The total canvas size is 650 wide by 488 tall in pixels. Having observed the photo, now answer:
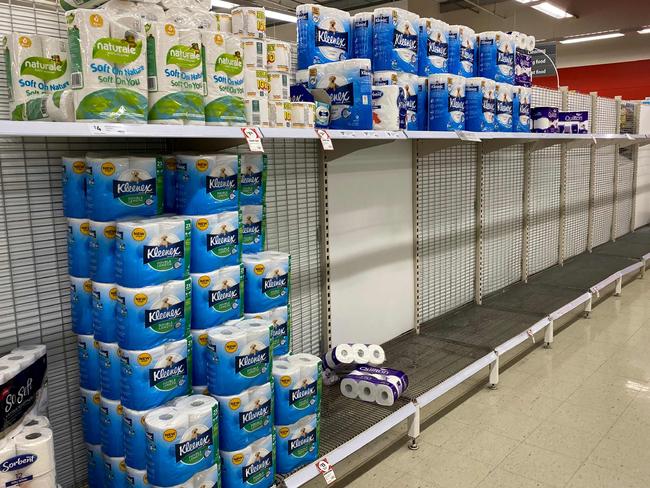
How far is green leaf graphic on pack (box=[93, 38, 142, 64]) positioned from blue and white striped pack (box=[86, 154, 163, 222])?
33cm

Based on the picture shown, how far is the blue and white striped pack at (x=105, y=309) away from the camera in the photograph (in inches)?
72.2

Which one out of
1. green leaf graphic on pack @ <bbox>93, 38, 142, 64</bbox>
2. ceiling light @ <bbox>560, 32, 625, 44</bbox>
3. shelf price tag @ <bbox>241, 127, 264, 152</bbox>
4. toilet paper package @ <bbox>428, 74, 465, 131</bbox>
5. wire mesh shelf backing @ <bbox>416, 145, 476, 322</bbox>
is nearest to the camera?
green leaf graphic on pack @ <bbox>93, 38, 142, 64</bbox>

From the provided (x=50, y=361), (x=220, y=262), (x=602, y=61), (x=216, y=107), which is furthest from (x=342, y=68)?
(x=602, y=61)

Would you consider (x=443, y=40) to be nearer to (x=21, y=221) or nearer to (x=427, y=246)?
(x=427, y=246)

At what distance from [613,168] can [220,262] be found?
683 centimetres

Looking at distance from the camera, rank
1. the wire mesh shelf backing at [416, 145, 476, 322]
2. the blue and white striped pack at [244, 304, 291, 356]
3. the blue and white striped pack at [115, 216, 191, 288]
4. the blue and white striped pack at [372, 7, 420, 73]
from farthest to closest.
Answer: the wire mesh shelf backing at [416, 145, 476, 322] < the blue and white striped pack at [372, 7, 420, 73] < the blue and white striped pack at [244, 304, 291, 356] < the blue and white striped pack at [115, 216, 191, 288]

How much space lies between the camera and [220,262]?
6.51 ft

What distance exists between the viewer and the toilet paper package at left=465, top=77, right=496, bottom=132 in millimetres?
3326

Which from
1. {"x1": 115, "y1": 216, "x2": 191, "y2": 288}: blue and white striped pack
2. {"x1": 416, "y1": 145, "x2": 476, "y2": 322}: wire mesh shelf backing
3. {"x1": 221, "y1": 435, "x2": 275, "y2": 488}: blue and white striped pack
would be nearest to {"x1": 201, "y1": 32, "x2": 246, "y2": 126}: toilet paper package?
{"x1": 115, "y1": 216, "x2": 191, "y2": 288}: blue and white striped pack

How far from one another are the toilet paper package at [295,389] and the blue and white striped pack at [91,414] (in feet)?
2.07

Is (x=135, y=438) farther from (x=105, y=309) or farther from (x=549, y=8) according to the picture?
(x=549, y=8)

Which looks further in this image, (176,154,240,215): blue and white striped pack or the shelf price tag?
(176,154,240,215): blue and white striped pack

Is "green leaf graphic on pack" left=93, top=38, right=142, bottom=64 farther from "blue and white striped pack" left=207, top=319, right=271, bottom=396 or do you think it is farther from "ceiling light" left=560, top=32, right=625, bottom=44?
"ceiling light" left=560, top=32, right=625, bottom=44

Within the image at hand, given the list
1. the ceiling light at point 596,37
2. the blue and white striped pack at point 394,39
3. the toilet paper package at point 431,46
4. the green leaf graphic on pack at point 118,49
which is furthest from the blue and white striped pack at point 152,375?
the ceiling light at point 596,37
